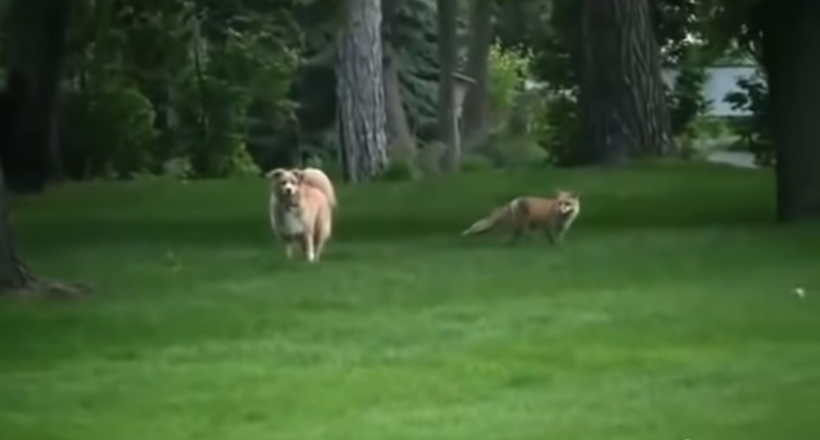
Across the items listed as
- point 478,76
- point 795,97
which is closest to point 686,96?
point 478,76

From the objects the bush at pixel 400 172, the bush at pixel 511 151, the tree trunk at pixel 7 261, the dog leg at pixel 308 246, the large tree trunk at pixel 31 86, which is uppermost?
the large tree trunk at pixel 31 86

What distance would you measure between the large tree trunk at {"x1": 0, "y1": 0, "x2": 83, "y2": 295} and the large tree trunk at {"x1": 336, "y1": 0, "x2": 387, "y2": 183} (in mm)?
7752

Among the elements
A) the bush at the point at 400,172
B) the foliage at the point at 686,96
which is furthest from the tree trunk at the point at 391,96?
the bush at the point at 400,172

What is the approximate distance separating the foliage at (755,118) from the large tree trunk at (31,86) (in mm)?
10695

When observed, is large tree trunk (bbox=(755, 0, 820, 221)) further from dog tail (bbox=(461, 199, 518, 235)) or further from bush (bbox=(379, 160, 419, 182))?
bush (bbox=(379, 160, 419, 182))

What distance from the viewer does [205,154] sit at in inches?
1727

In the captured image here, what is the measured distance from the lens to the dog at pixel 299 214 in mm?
19781

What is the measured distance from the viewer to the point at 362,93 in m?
37.1

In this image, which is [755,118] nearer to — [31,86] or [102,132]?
[102,132]

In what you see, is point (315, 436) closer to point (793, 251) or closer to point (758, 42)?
point (793, 251)

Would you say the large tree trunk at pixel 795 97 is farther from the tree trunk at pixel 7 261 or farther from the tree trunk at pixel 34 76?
the tree trunk at pixel 34 76

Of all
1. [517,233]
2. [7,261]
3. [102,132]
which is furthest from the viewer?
[102,132]

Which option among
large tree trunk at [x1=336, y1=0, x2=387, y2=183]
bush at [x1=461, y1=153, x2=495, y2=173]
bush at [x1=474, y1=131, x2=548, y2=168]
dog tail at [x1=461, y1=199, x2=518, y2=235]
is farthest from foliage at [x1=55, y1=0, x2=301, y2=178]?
dog tail at [x1=461, y1=199, x2=518, y2=235]

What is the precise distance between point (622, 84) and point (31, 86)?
7023mm
